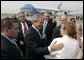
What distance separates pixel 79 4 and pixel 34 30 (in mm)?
1093

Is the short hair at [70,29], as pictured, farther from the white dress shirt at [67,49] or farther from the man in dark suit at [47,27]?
the man in dark suit at [47,27]

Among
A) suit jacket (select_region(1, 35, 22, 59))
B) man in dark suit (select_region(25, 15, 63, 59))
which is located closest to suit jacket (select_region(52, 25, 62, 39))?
man in dark suit (select_region(25, 15, 63, 59))

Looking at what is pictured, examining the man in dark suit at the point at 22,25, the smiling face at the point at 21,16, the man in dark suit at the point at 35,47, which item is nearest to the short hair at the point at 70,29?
the man in dark suit at the point at 35,47

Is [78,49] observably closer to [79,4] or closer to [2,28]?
[2,28]

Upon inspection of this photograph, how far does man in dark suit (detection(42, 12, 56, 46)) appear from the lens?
140 inches

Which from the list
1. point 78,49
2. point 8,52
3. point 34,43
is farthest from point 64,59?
point 8,52

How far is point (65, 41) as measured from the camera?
2.72m

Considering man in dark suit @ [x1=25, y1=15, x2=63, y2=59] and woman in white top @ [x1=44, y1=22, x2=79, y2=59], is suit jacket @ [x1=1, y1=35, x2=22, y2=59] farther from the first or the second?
woman in white top @ [x1=44, y1=22, x2=79, y2=59]

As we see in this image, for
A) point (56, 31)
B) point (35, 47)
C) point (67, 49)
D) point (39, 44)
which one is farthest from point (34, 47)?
point (56, 31)

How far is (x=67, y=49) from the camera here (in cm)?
276

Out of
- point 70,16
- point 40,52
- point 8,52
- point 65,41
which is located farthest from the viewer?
point 70,16

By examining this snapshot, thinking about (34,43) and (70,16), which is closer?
(34,43)

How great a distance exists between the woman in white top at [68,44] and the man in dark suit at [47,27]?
0.68m

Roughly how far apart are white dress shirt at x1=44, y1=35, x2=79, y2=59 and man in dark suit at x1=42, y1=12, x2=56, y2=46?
2.21 ft
